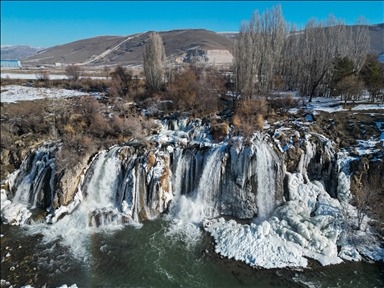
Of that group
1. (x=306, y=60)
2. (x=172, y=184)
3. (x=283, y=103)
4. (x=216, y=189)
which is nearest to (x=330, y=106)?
(x=283, y=103)

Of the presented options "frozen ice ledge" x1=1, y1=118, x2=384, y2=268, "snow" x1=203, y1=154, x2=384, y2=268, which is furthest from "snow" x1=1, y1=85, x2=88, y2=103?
"snow" x1=203, y1=154, x2=384, y2=268

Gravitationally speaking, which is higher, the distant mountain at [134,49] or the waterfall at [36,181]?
the distant mountain at [134,49]

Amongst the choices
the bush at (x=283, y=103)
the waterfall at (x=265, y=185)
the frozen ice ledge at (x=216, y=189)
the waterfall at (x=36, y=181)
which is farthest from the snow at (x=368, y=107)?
the waterfall at (x=36, y=181)

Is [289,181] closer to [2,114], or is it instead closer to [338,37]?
[338,37]

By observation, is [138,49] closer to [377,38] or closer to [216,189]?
[377,38]

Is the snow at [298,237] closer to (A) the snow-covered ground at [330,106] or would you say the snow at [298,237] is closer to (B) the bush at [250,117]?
(B) the bush at [250,117]

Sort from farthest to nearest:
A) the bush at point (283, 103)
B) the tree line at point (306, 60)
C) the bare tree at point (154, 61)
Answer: the bare tree at point (154, 61) < the tree line at point (306, 60) < the bush at point (283, 103)
